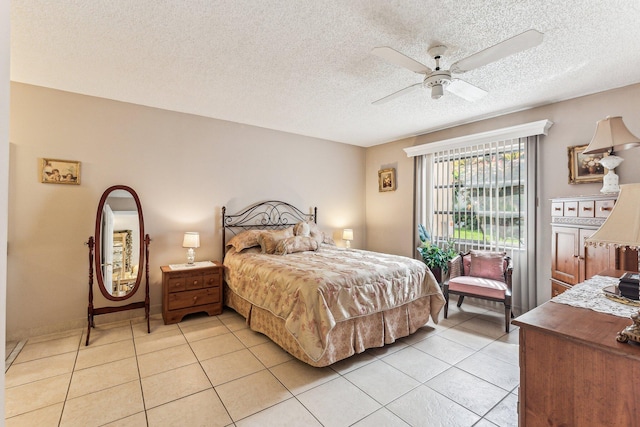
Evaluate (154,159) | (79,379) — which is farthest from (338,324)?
(154,159)

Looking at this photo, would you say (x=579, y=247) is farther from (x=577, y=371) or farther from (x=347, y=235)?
(x=347, y=235)

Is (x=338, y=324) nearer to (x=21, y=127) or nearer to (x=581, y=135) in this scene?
(x=581, y=135)

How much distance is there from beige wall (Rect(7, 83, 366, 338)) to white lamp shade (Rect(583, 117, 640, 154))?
12.6ft

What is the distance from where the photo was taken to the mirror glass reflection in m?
3.37

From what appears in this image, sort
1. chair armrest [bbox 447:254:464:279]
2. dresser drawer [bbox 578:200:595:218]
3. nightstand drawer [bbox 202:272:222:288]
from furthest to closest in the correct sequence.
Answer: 1. chair armrest [bbox 447:254:464:279]
2. nightstand drawer [bbox 202:272:222:288]
3. dresser drawer [bbox 578:200:595:218]

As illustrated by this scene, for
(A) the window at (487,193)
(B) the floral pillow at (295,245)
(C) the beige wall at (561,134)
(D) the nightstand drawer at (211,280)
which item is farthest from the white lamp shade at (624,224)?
(D) the nightstand drawer at (211,280)

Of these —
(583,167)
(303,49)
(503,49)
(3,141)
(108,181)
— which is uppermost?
(303,49)

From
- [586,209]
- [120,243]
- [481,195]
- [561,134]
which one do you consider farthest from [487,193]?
[120,243]

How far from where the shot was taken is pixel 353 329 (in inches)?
105

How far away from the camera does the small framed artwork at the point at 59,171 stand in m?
3.13

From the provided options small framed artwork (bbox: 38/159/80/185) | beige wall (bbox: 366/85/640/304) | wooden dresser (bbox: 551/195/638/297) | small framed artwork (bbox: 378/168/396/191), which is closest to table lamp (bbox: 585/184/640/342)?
wooden dresser (bbox: 551/195/638/297)

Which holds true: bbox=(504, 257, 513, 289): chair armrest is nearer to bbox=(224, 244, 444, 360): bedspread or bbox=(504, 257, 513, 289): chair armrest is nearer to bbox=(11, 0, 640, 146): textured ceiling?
bbox=(224, 244, 444, 360): bedspread

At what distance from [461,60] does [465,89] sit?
61 cm

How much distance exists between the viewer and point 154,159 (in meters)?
3.75
